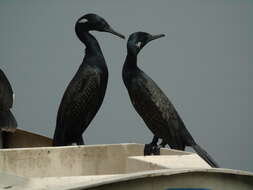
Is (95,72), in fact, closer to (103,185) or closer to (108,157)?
(108,157)

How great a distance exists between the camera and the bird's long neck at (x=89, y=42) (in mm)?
4320

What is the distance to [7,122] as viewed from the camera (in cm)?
411

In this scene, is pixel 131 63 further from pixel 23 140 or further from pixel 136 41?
pixel 23 140

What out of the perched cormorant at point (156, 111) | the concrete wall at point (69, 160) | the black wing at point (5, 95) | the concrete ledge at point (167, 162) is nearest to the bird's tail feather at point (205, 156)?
the perched cormorant at point (156, 111)

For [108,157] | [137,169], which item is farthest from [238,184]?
[108,157]

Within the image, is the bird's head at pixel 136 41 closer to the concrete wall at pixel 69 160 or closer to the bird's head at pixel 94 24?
the bird's head at pixel 94 24

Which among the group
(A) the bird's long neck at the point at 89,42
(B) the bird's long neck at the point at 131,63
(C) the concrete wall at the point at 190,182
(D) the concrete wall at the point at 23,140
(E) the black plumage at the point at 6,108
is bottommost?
(D) the concrete wall at the point at 23,140

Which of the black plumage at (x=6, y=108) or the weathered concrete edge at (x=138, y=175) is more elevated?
the black plumage at (x=6, y=108)

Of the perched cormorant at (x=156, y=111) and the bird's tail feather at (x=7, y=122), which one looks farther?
the bird's tail feather at (x=7, y=122)

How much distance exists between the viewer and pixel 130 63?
4.09m

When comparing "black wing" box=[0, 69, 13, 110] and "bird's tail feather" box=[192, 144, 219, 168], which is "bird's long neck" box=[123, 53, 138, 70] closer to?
"bird's tail feather" box=[192, 144, 219, 168]

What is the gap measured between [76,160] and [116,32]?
1569 mm

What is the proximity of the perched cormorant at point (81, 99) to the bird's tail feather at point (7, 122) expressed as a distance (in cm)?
32

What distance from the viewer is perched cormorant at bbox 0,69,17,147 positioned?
4.09 metres
